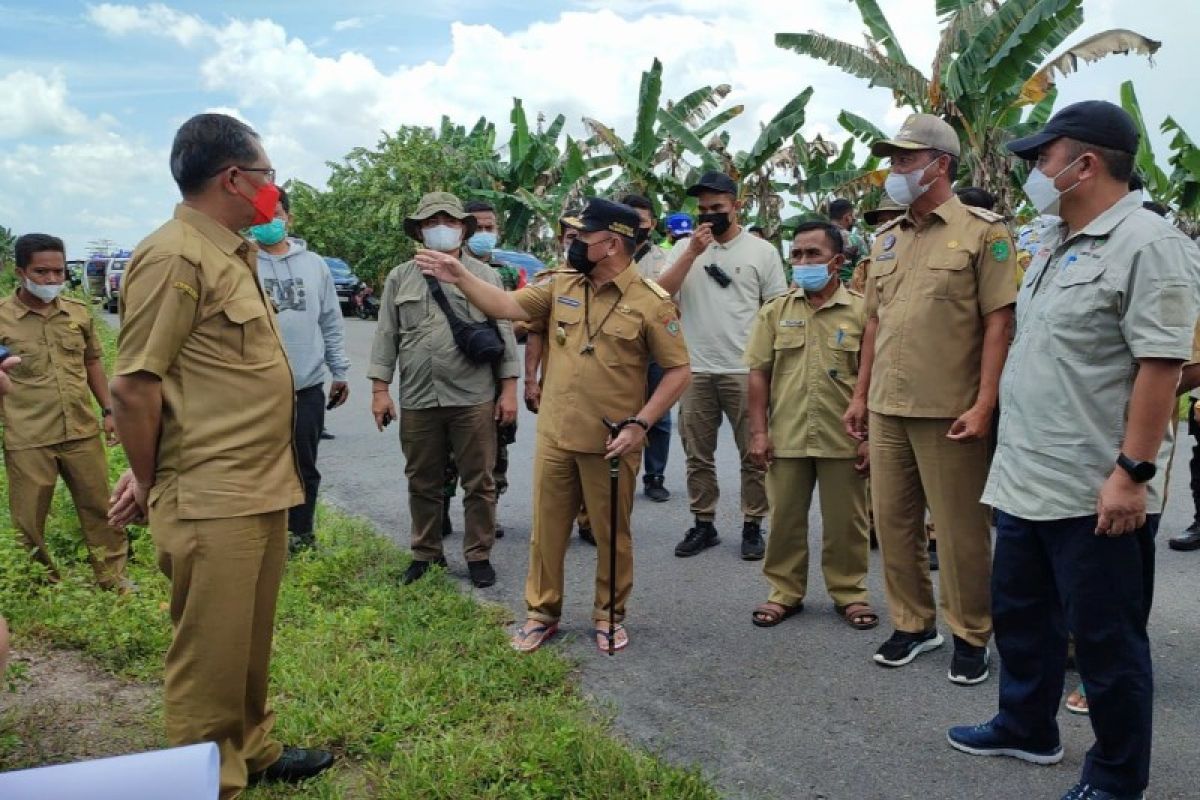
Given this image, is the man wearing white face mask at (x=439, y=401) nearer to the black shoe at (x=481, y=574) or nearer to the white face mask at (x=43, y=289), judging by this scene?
the black shoe at (x=481, y=574)

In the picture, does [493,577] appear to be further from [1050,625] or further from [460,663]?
[1050,625]

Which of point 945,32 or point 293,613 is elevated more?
point 945,32

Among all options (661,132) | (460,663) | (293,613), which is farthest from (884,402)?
(661,132)

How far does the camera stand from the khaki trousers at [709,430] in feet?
20.3

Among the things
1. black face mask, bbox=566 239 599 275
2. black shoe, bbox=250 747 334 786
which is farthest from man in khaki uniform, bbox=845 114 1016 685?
black shoe, bbox=250 747 334 786

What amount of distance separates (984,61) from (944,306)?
9619mm

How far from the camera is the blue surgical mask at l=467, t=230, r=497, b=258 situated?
6.62m

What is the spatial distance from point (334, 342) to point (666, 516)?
98.4 inches

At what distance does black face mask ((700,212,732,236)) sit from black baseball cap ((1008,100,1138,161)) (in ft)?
9.63

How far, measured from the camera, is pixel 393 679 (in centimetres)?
403

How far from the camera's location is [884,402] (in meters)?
4.21

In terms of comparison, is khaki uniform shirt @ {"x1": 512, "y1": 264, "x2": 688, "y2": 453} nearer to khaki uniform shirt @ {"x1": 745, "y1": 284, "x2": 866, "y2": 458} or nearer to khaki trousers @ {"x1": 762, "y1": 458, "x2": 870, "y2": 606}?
khaki uniform shirt @ {"x1": 745, "y1": 284, "x2": 866, "y2": 458}

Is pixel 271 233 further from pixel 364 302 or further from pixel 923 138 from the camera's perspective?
pixel 364 302

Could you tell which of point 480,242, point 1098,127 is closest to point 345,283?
point 480,242
